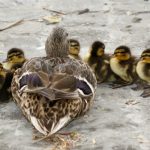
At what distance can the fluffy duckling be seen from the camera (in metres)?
5.61

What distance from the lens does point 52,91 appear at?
4.33 m

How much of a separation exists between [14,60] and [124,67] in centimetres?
92

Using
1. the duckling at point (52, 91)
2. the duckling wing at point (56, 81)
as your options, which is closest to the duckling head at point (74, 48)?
the duckling at point (52, 91)

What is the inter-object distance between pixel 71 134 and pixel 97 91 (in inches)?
34.1

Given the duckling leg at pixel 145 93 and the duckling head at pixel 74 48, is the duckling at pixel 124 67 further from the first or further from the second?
the duckling head at pixel 74 48

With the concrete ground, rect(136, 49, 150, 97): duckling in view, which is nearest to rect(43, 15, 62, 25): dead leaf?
the concrete ground

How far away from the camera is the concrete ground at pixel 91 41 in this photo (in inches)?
182

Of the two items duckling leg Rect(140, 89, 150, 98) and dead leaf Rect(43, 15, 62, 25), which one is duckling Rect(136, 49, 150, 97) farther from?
dead leaf Rect(43, 15, 62, 25)

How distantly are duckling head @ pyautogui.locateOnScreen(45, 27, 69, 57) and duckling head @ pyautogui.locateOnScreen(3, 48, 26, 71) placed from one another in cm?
27

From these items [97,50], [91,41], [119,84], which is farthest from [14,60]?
[91,41]

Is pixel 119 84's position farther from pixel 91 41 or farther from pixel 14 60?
pixel 91 41

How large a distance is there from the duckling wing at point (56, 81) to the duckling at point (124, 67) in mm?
673

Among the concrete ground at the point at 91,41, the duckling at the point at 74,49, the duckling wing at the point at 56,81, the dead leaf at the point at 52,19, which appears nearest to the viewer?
the duckling wing at the point at 56,81

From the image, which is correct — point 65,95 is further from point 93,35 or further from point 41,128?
point 93,35
